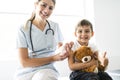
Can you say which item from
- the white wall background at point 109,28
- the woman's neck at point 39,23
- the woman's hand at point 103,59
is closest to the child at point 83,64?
the woman's hand at point 103,59

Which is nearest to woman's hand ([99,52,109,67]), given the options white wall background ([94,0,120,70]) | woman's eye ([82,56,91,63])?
woman's eye ([82,56,91,63])

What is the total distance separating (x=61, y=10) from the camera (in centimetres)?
248

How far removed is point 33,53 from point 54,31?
0.24 m

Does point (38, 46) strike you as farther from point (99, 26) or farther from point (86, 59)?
point (99, 26)

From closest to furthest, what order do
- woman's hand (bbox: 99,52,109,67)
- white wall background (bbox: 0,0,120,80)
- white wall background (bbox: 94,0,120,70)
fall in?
woman's hand (bbox: 99,52,109,67)
white wall background (bbox: 0,0,120,80)
white wall background (bbox: 94,0,120,70)

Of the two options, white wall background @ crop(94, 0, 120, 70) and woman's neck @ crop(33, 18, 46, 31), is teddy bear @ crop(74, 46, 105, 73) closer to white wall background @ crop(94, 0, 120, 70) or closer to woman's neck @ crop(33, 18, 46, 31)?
woman's neck @ crop(33, 18, 46, 31)

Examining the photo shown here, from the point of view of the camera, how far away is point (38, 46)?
4.91 feet

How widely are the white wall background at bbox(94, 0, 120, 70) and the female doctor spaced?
3.03ft

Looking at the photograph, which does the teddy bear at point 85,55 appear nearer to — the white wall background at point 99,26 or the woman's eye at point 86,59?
the woman's eye at point 86,59

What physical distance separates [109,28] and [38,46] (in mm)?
1206

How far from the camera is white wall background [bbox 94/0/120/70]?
2.40 meters

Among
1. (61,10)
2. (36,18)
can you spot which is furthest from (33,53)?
(61,10)

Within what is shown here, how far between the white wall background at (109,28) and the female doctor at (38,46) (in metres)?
0.92

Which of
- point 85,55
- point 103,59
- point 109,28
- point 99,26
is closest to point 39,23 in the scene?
point 85,55
